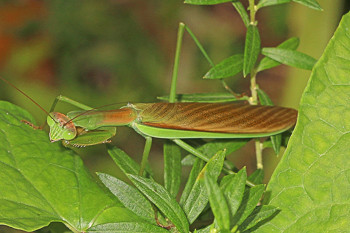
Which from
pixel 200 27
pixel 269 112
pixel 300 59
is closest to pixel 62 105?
pixel 200 27

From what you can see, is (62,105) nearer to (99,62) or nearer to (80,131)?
(99,62)

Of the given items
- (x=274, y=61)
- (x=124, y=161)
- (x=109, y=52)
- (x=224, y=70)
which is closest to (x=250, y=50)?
(x=224, y=70)

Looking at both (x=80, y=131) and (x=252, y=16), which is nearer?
(x=252, y=16)

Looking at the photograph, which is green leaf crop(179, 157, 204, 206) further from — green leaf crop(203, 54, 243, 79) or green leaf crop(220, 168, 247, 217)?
green leaf crop(203, 54, 243, 79)

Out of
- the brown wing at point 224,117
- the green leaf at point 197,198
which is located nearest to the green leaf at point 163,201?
the green leaf at point 197,198

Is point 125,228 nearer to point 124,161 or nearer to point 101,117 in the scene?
point 124,161

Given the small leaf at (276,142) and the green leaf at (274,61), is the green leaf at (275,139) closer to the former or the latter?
the small leaf at (276,142)

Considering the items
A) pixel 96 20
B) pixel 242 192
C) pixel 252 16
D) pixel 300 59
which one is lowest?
pixel 242 192
